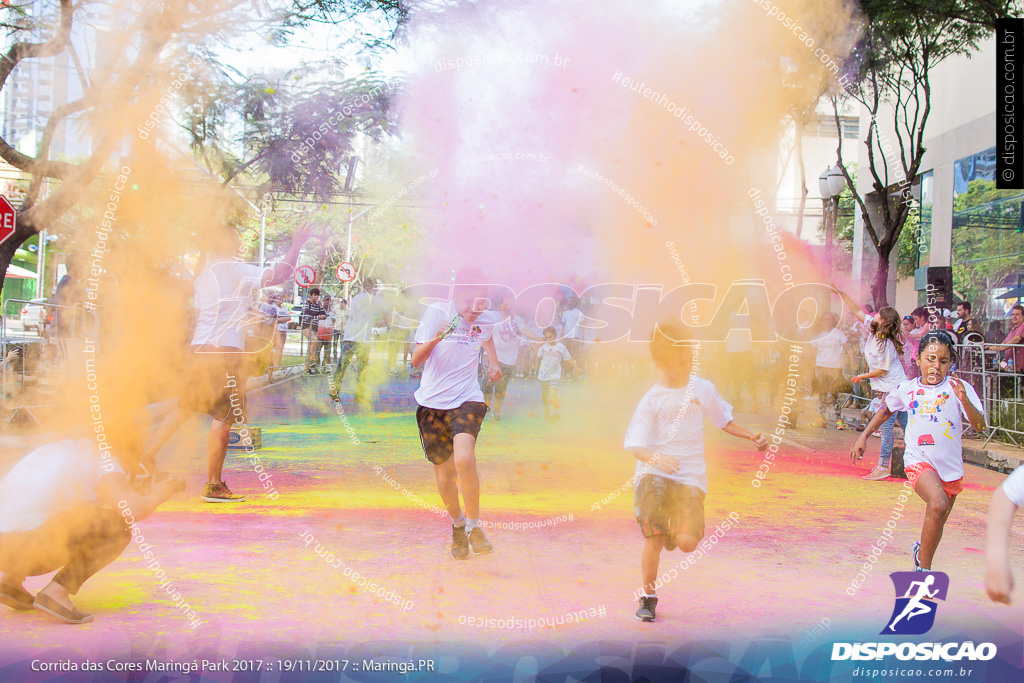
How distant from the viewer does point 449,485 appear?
4070 mm

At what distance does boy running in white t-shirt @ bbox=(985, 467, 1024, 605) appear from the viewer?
6.13ft

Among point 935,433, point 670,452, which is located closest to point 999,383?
point 935,433

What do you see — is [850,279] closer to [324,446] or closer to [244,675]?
[324,446]

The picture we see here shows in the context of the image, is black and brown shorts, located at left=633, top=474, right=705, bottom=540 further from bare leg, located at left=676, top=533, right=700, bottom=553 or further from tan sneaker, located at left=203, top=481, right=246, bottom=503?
tan sneaker, located at left=203, top=481, right=246, bottom=503

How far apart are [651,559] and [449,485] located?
122cm

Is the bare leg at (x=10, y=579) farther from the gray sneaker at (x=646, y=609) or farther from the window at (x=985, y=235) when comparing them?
the window at (x=985, y=235)

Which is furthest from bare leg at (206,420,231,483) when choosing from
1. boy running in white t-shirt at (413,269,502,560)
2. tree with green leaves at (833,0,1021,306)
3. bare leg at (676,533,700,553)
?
tree with green leaves at (833,0,1021,306)

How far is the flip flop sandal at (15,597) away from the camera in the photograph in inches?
118

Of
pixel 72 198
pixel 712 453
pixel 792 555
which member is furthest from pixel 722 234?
pixel 72 198

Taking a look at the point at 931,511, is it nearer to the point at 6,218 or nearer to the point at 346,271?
the point at 346,271

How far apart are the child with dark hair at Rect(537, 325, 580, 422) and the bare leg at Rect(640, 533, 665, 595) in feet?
18.3

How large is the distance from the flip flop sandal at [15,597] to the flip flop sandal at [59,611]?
12 centimetres

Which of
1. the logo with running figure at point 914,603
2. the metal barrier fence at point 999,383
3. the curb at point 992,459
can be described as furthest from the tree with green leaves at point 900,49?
the logo with running figure at point 914,603

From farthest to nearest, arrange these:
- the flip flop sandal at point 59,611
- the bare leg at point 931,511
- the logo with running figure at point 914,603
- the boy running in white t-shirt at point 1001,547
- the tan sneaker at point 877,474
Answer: the tan sneaker at point 877,474, the bare leg at point 931,511, the logo with running figure at point 914,603, the flip flop sandal at point 59,611, the boy running in white t-shirt at point 1001,547
